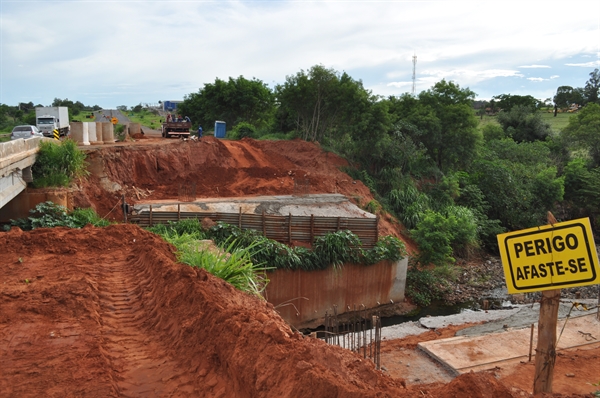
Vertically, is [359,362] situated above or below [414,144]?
below

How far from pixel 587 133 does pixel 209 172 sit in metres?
26.0

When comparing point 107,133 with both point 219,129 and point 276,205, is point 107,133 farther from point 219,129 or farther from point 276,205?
point 219,129

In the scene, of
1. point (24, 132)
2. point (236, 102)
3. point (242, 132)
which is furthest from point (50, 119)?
point (236, 102)

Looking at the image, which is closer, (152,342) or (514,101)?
(152,342)

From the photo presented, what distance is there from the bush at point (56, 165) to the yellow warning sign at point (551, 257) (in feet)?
46.1

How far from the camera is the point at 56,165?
15.3 metres

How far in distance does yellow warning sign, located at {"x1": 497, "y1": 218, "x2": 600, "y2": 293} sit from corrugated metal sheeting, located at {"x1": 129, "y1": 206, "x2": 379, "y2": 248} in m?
12.0

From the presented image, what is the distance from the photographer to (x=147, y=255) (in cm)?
838

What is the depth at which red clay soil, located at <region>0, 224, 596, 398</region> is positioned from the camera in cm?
422

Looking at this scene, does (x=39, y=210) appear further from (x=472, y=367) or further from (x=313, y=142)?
(x=313, y=142)

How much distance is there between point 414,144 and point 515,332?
55.5 ft

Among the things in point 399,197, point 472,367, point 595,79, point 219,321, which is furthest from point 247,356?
point 595,79

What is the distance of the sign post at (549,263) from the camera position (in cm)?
401

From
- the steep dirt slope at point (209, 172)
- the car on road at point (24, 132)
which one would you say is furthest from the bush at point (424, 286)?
the car on road at point (24, 132)
